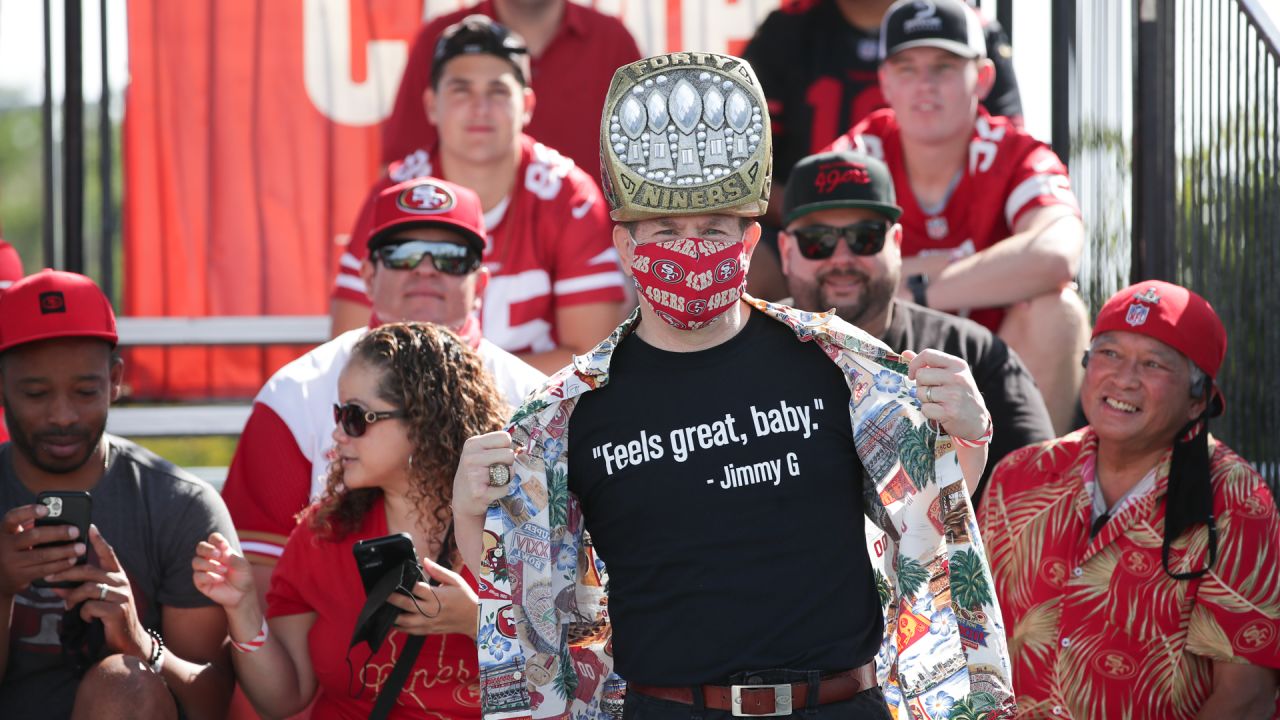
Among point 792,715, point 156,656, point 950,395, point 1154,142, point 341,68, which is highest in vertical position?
point 341,68

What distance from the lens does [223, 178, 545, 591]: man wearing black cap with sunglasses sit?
15.0ft

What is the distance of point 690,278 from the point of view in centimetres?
303

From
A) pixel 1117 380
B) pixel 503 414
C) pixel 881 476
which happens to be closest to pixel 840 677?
pixel 881 476

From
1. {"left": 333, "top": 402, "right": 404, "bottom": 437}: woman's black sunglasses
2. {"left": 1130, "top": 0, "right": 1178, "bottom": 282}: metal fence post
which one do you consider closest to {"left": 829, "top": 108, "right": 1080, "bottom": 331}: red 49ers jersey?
{"left": 1130, "top": 0, "right": 1178, "bottom": 282}: metal fence post

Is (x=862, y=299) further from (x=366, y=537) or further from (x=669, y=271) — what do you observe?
(x=669, y=271)

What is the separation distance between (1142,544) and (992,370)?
897mm

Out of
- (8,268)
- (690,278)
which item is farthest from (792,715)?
(8,268)

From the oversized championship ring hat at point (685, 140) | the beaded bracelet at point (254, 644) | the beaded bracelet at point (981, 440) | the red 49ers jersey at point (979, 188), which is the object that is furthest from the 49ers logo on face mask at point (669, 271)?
the red 49ers jersey at point (979, 188)

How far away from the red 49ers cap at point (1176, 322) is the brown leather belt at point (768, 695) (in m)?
1.76

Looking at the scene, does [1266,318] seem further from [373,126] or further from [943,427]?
[373,126]

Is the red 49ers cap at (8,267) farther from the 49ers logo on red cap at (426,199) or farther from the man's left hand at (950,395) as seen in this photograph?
the man's left hand at (950,395)

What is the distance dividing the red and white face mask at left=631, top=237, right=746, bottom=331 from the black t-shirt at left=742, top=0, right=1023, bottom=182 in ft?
11.9

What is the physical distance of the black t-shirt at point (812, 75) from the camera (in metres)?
6.65

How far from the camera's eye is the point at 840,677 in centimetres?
297
